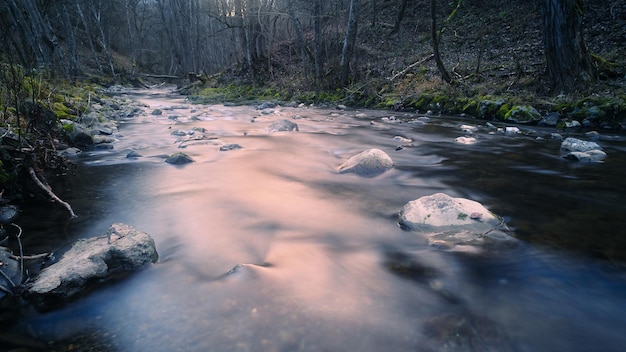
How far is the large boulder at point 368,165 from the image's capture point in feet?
13.7

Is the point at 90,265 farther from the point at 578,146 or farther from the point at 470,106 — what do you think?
the point at 470,106

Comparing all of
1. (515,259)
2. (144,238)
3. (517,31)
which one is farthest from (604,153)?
(517,31)

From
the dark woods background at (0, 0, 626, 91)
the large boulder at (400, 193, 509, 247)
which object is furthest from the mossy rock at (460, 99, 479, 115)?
the large boulder at (400, 193, 509, 247)

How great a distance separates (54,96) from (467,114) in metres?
9.07

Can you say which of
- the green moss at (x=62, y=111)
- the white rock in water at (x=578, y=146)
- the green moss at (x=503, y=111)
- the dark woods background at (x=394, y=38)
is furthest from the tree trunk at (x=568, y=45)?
the green moss at (x=62, y=111)

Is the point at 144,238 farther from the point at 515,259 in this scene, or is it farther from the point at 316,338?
the point at 515,259

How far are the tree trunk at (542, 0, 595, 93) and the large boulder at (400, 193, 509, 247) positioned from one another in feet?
21.3

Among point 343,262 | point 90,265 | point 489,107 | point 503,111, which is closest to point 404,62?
point 489,107

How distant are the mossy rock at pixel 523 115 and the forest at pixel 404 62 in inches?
8.5

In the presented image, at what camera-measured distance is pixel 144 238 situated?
228cm

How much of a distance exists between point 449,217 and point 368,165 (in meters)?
1.79

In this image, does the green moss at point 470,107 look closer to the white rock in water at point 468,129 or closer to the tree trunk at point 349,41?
the white rock in water at point 468,129

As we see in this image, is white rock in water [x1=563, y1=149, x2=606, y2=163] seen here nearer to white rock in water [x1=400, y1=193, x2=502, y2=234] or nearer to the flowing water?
the flowing water

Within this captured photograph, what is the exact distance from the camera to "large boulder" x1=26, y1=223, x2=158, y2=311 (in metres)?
1.80
